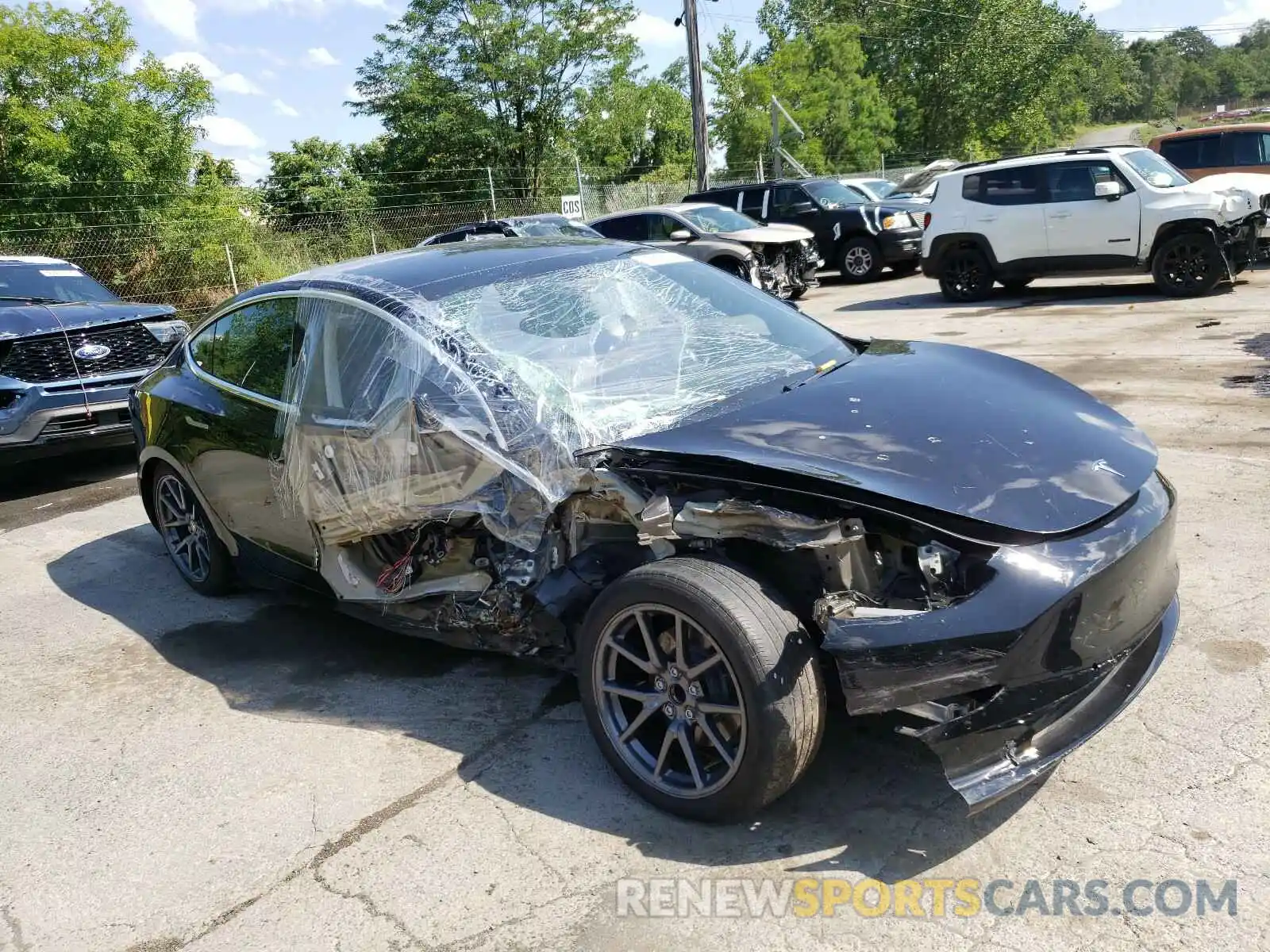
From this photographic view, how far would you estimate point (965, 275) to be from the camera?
1311cm

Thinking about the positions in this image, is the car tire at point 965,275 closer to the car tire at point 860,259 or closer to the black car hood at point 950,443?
the car tire at point 860,259

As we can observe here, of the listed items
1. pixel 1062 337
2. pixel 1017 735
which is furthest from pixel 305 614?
pixel 1062 337

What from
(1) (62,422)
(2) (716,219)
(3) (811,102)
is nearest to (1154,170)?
(2) (716,219)

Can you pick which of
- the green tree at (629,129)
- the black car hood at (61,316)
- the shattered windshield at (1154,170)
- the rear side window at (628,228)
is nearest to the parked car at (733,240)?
the rear side window at (628,228)

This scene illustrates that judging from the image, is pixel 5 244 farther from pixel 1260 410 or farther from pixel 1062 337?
pixel 1260 410

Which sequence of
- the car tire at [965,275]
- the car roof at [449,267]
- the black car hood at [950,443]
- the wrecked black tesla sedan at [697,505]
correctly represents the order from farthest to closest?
1. the car tire at [965,275]
2. the car roof at [449,267]
3. the black car hood at [950,443]
4. the wrecked black tesla sedan at [697,505]

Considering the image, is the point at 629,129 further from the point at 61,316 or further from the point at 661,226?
the point at 61,316

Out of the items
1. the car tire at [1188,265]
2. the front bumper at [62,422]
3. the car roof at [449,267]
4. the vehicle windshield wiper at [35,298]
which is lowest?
the front bumper at [62,422]

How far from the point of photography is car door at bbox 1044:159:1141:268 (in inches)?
454

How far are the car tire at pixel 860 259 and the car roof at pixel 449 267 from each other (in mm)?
13154

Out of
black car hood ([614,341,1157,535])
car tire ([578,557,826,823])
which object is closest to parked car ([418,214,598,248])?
black car hood ([614,341,1157,535])

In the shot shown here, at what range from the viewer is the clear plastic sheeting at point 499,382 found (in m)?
3.38

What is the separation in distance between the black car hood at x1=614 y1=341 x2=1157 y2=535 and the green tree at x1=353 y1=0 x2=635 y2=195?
25.3m

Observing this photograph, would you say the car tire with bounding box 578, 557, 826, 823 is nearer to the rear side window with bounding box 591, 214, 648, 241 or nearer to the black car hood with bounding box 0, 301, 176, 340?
the black car hood with bounding box 0, 301, 176, 340
